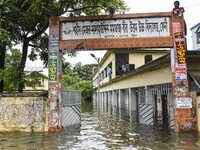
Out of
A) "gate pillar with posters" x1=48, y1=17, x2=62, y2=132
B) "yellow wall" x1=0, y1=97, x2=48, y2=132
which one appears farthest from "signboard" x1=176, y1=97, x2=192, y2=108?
"yellow wall" x1=0, y1=97, x2=48, y2=132

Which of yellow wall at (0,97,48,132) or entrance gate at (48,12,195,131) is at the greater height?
entrance gate at (48,12,195,131)

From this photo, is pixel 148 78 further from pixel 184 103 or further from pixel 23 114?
pixel 23 114

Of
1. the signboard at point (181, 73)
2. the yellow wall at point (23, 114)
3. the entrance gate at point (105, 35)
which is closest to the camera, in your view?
the signboard at point (181, 73)

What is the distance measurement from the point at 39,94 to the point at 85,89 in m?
27.1

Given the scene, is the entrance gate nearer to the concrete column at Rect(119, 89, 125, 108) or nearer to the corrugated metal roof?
the corrugated metal roof

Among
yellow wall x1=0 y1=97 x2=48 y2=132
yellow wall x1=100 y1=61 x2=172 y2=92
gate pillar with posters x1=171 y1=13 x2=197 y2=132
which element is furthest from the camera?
yellow wall x1=100 y1=61 x2=172 y2=92

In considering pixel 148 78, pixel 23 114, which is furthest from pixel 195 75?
pixel 23 114

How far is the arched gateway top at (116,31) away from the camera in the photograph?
8305 mm

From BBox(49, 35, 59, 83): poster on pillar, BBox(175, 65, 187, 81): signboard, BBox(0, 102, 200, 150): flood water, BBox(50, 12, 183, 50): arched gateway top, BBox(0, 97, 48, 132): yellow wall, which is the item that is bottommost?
BBox(0, 102, 200, 150): flood water

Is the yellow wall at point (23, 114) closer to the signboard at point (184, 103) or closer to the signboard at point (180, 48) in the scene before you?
→ the signboard at point (184, 103)

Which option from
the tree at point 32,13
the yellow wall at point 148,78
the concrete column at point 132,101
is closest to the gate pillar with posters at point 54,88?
the tree at point 32,13

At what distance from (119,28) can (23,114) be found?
6.05 m

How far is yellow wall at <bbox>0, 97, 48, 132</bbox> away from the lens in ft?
27.7

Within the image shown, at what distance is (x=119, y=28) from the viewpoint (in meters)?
8.46
